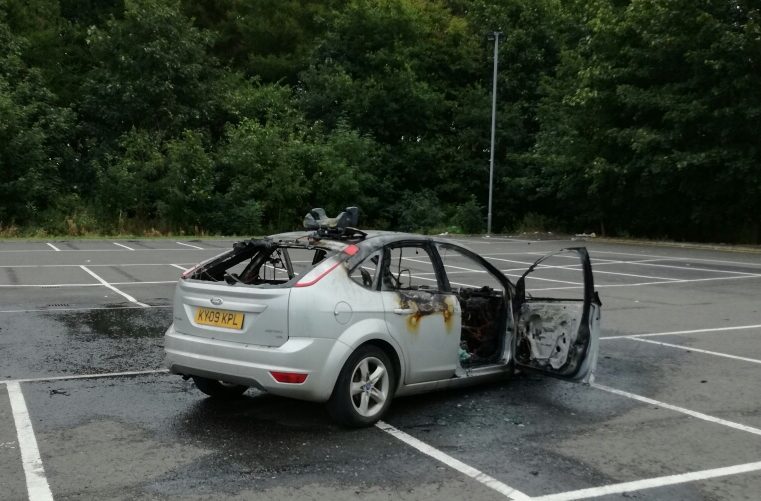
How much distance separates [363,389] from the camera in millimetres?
6004

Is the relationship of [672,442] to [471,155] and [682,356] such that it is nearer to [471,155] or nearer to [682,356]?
[682,356]

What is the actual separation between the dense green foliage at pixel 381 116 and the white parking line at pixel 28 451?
25.6m

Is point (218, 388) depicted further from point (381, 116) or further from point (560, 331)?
point (381, 116)

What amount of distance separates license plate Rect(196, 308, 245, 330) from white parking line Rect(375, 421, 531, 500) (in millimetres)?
1363

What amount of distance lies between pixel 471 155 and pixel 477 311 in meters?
34.9

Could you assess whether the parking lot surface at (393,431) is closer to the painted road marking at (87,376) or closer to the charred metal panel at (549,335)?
the painted road marking at (87,376)

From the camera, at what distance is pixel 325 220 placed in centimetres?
680

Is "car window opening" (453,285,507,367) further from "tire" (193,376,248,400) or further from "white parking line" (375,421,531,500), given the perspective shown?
"tire" (193,376,248,400)

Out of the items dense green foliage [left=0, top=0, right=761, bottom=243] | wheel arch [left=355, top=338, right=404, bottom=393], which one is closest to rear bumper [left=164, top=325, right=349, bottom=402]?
wheel arch [left=355, top=338, right=404, bottom=393]

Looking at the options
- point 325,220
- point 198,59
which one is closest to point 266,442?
point 325,220

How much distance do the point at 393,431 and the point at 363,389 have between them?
40cm

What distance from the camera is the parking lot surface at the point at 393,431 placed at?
486 cm

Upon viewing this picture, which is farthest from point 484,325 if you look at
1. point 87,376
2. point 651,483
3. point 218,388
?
point 87,376

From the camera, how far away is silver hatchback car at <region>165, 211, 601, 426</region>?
5.76 meters
